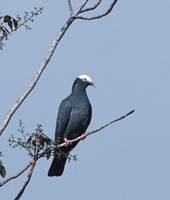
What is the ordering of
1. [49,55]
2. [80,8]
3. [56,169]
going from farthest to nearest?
[56,169], [80,8], [49,55]

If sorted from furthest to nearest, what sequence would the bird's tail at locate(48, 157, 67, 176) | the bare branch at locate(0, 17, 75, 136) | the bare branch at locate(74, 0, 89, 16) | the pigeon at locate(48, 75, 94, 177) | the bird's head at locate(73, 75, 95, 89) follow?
the bird's head at locate(73, 75, 95, 89) < the bird's tail at locate(48, 157, 67, 176) < the pigeon at locate(48, 75, 94, 177) < the bare branch at locate(74, 0, 89, 16) < the bare branch at locate(0, 17, 75, 136)

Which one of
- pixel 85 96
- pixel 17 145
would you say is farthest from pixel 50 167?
pixel 17 145

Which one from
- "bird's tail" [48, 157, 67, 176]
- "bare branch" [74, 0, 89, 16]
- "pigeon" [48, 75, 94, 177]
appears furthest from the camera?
"bird's tail" [48, 157, 67, 176]

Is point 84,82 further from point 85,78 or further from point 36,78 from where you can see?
point 36,78

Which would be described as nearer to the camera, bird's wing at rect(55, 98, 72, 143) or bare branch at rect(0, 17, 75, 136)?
bare branch at rect(0, 17, 75, 136)

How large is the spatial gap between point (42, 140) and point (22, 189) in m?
0.58

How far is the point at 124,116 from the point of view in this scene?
427cm

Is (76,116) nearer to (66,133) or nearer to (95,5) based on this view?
(66,133)

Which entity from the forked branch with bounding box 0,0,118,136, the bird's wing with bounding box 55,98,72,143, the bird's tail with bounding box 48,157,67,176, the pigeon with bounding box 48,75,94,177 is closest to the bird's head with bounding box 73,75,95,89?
the pigeon with bounding box 48,75,94,177

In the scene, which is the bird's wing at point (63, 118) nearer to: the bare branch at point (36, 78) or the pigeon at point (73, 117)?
the pigeon at point (73, 117)

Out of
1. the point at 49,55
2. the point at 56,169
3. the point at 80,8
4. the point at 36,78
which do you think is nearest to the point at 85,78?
the point at 56,169

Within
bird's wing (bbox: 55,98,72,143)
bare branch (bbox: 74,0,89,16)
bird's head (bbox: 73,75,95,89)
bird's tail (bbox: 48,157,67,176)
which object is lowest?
bird's tail (bbox: 48,157,67,176)

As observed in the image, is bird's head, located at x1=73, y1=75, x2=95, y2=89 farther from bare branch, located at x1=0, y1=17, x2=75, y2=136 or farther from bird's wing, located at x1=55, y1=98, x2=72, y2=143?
bare branch, located at x1=0, y1=17, x2=75, y2=136

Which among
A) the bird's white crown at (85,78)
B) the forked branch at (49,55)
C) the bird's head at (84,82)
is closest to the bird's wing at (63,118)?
the bird's head at (84,82)
